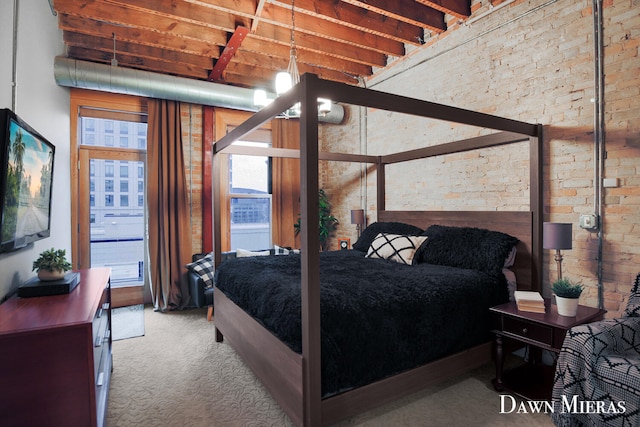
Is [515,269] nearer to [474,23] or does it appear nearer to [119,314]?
[474,23]

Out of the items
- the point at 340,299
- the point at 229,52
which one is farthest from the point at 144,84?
the point at 340,299

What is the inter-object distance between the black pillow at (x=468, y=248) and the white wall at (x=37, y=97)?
2916 millimetres

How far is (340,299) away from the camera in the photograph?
6.41 feet

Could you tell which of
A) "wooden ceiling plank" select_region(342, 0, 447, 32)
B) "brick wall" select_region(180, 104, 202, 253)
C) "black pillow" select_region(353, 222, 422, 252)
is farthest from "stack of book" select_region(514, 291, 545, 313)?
"brick wall" select_region(180, 104, 202, 253)

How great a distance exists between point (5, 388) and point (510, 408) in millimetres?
2599

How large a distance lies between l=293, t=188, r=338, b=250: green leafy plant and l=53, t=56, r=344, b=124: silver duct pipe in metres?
1.74

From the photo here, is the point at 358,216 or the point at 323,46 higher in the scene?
the point at 323,46

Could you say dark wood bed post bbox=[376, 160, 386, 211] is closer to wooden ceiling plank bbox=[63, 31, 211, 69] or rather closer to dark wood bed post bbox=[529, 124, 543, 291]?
dark wood bed post bbox=[529, 124, 543, 291]

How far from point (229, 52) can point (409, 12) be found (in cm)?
192

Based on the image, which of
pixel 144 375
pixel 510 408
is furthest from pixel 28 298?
pixel 510 408

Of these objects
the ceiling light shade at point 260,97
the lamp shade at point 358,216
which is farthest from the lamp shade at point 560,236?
the lamp shade at point 358,216

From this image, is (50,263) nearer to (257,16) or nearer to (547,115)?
(257,16)

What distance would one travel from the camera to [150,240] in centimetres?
431

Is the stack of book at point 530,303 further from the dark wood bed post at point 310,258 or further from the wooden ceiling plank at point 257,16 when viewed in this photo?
the wooden ceiling plank at point 257,16
